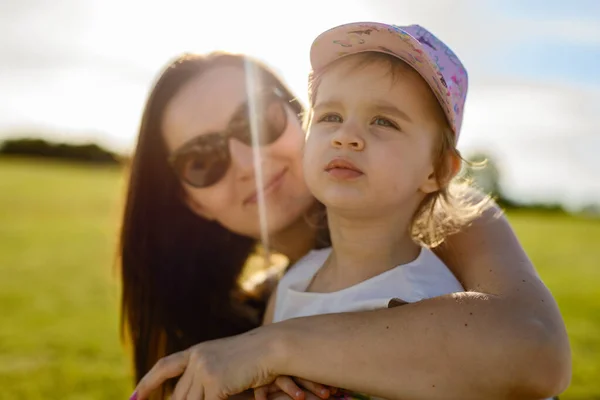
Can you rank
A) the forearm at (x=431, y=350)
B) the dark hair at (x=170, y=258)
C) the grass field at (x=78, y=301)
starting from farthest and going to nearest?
the grass field at (x=78, y=301)
the dark hair at (x=170, y=258)
the forearm at (x=431, y=350)

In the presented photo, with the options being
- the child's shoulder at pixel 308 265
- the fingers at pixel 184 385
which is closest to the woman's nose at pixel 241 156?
the child's shoulder at pixel 308 265

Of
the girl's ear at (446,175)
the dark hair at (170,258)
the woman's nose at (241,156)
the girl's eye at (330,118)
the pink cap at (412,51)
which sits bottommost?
the dark hair at (170,258)

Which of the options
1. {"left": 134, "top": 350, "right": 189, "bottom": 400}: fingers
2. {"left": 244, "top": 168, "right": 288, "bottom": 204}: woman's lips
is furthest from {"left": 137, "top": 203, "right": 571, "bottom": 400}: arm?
{"left": 244, "top": 168, "right": 288, "bottom": 204}: woman's lips

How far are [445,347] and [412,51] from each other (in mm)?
1117

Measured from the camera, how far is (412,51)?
2.79 meters

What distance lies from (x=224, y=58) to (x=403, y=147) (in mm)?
1682

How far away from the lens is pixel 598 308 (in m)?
10.4

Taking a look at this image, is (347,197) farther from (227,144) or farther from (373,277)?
(227,144)

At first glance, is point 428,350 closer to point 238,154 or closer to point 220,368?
point 220,368

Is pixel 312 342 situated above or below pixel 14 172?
above

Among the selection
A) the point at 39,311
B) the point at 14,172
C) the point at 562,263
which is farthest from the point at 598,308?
the point at 14,172

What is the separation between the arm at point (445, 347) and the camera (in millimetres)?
2320

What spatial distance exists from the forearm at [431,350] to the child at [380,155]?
147 mm

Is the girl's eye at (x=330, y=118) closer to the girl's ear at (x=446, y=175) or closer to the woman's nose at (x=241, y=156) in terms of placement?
the girl's ear at (x=446, y=175)
